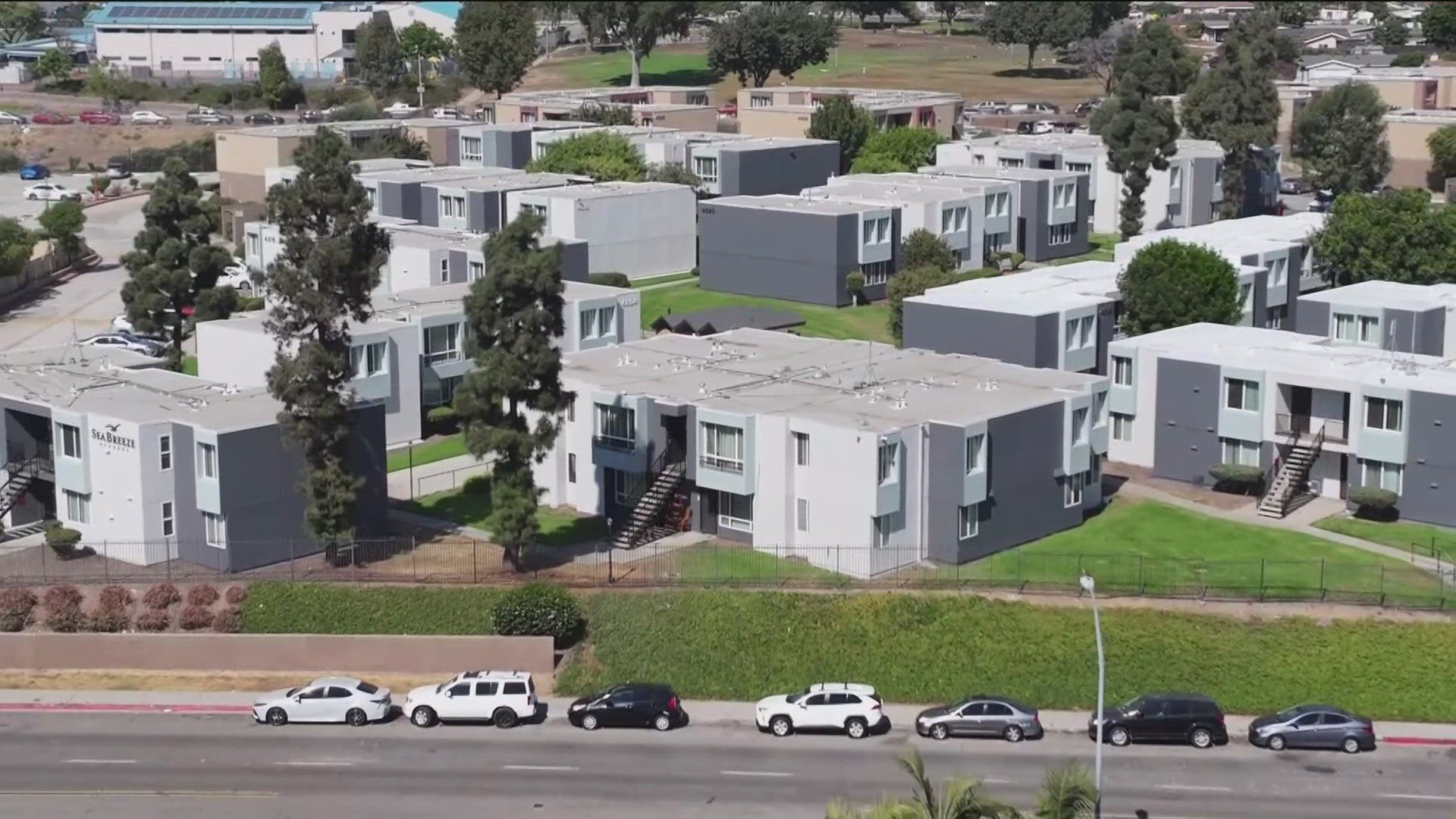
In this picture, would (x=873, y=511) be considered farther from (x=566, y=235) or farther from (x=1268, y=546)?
(x=566, y=235)

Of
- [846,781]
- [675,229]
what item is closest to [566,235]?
[675,229]

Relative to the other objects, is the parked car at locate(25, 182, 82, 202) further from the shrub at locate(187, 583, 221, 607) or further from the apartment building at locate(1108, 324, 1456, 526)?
the apartment building at locate(1108, 324, 1456, 526)

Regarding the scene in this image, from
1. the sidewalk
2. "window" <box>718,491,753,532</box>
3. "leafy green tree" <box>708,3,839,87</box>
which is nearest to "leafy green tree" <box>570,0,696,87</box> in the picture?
"leafy green tree" <box>708,3,839,87</box>

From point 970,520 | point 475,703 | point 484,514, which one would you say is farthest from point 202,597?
point 970,520

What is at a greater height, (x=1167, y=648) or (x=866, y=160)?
(x=866, y=160)

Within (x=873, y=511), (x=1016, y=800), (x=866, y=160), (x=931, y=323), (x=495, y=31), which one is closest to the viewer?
(x=1016, y=800)

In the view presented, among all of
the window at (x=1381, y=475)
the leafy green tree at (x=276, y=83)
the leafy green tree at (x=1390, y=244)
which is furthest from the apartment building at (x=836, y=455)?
the leafy green tree at (x=276, y=83)
